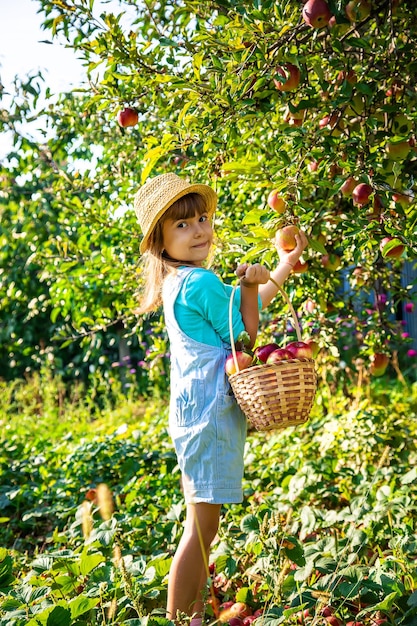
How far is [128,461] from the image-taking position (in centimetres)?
362

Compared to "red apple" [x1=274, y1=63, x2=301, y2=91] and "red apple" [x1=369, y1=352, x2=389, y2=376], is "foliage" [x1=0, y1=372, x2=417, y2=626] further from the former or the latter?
"red apple" [x1=274, y1=63, x2=301, y2=91]

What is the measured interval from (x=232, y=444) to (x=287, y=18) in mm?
1259

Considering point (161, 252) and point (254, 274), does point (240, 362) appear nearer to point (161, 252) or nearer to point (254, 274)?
point (254, 274)

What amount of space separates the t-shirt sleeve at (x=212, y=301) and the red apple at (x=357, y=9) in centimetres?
82

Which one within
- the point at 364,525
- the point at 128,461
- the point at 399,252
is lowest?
the point at 364,525

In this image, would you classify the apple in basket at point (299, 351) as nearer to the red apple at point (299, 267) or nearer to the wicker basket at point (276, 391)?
the wicker basket at point (276, 391)

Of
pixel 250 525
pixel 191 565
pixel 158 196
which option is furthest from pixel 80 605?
pixel 158 196

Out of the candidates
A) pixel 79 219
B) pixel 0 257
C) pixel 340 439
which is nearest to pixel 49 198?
pixel 0 257

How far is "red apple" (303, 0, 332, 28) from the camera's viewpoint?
6.35ft

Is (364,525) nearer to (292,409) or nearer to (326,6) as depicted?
(292,409)

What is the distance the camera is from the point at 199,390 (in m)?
1.95

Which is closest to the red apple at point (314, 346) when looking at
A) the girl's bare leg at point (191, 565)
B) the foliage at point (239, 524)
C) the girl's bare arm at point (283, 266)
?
the girl's bare arm at point (283, 266)

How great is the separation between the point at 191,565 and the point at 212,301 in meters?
0.68

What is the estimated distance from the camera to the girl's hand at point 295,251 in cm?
215
